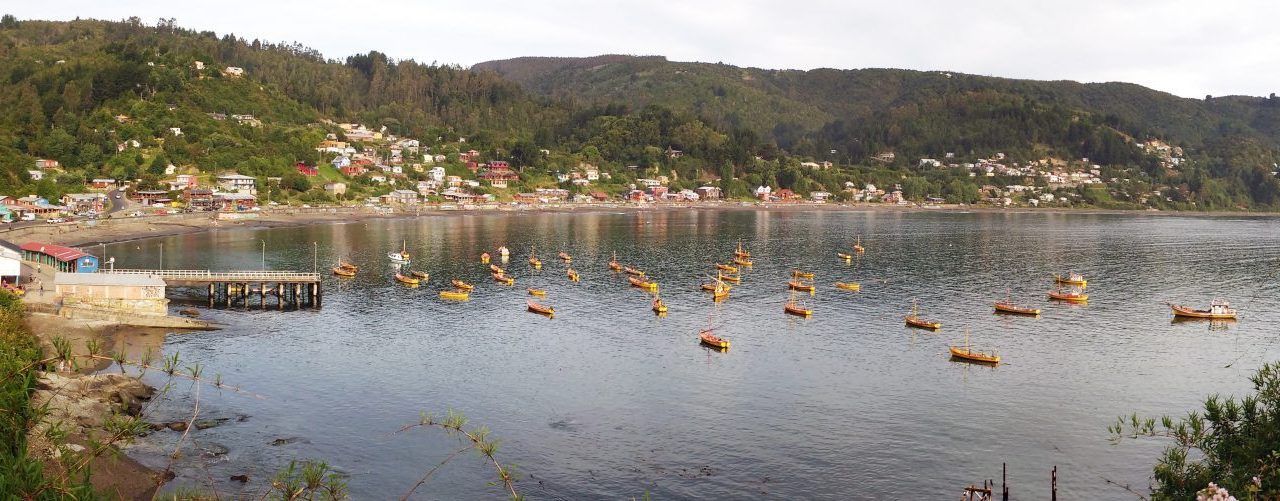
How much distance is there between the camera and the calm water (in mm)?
40062

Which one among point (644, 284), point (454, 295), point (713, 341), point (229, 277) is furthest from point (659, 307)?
point (229, 277)

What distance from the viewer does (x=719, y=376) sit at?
2216 inches

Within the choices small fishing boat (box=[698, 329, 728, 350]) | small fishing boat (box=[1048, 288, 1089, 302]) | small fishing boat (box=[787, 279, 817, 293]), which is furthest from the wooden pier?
small fishing boat (box=[1048, 288, 1089, 302])

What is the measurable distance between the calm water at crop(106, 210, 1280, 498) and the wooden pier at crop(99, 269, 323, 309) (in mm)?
2688

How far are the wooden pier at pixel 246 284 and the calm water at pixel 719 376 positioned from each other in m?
2.69

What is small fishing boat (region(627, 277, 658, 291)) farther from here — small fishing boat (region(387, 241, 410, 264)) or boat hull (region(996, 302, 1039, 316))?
boat hull (region(996, 302, 1039, 316))

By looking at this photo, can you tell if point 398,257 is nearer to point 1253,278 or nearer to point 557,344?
point 557,344

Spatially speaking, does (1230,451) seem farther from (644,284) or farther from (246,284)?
(246,284)

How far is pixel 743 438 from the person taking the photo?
44.2 meters

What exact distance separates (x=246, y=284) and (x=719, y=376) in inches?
1790

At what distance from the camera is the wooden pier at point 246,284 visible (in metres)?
76.1

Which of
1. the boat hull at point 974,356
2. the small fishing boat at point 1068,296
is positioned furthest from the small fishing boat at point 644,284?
the small fishing boat at point 1068,296

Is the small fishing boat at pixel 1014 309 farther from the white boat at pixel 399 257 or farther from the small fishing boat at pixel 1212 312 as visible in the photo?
the white boat at pixel 399 257

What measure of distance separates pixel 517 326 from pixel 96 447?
56.6m
